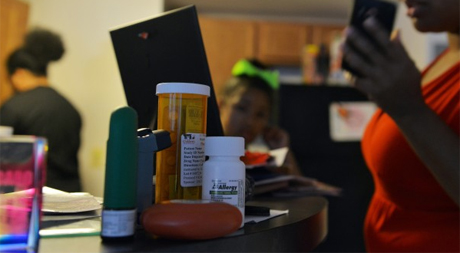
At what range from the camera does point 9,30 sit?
106 inches

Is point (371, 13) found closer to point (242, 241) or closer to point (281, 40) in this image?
point (242, 241)

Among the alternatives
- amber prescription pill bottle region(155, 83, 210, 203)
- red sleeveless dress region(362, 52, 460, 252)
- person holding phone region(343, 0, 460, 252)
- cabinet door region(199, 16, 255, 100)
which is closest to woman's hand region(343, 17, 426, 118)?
person holding phone region(343, 0, 460, 252)

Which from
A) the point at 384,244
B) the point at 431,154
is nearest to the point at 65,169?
the point at 384,244

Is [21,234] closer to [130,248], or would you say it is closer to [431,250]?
[130,248]

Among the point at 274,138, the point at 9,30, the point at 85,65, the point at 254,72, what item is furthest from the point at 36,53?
the point at 274,138

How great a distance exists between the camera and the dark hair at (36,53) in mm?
2394

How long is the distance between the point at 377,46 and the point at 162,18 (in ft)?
1.40

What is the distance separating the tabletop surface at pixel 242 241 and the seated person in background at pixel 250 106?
127 cm

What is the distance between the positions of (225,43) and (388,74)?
8.78 ft

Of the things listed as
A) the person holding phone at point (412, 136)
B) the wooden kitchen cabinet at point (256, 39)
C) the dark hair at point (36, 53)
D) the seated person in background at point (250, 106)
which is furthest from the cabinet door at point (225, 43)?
the person holding phone at point (412, 136)

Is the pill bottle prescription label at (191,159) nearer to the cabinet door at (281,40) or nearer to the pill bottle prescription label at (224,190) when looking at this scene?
the pill bottle prescription label at (224,190)

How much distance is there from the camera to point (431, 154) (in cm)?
81

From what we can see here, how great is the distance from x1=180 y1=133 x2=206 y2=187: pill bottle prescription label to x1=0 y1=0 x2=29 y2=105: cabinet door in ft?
7.35

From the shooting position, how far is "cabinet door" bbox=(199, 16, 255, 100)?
134 inches
